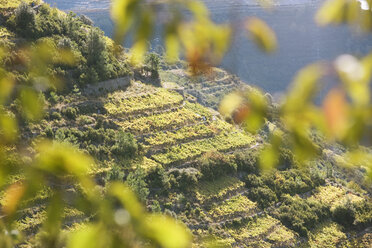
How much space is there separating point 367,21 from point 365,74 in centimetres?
84

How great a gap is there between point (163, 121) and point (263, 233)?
9729mm

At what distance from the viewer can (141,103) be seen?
30.3 metres

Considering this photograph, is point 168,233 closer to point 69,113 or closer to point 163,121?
point 69,113

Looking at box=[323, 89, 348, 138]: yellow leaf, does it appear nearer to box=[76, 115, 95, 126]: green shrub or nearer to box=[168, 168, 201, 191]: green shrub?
box=[168, 168, 201, 191]: green shrub

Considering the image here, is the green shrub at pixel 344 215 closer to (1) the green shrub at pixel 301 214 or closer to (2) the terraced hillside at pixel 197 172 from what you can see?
(2) the terraced hillside at pixel 197 172

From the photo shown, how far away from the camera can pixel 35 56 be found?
2.80 metres

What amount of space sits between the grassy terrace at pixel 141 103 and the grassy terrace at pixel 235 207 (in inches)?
331

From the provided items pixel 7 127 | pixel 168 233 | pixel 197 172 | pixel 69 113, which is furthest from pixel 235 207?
pixel 168 233

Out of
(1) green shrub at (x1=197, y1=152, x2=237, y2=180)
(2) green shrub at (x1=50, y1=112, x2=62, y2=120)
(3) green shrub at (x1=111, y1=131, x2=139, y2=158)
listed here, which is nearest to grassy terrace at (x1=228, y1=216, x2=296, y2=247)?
(1) green shrub at (x1=197, y1=152, x2=237, y2=180)

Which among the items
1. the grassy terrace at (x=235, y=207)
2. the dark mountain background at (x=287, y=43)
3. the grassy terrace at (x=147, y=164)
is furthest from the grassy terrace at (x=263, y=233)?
the dark mountain background at (x=287, y=43)

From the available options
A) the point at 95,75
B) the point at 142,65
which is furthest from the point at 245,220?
the point at 142,65

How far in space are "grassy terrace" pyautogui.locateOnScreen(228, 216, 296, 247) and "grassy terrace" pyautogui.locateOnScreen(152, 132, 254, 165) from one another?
5555 mm

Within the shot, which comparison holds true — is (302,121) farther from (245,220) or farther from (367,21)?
(245,220)

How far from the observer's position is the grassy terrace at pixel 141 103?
28.7 metres
